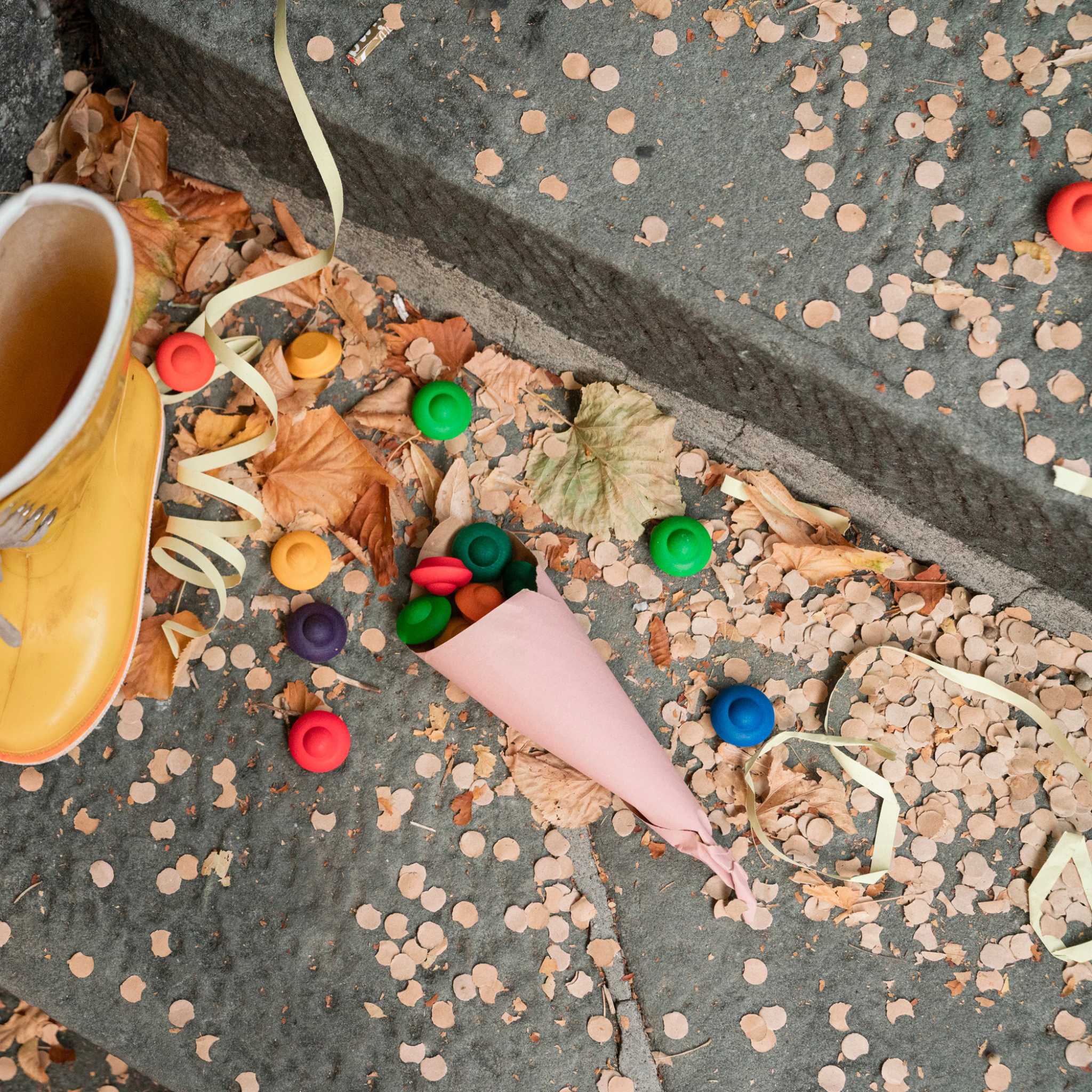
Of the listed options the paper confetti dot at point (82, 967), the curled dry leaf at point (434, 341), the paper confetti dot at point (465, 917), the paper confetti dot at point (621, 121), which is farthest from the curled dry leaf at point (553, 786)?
the paper confetti dot at point (621, 121)

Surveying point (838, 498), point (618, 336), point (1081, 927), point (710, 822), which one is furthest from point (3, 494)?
point (1081, 927)

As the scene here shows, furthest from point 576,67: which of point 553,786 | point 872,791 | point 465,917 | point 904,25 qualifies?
point 465,917

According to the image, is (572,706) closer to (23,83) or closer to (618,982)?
(618,982)

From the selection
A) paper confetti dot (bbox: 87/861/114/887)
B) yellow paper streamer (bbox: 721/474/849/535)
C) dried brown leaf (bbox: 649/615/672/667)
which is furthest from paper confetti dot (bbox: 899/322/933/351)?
paper confetti dot (bbox: 87/861/114/887)

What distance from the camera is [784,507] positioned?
2025 millimetres

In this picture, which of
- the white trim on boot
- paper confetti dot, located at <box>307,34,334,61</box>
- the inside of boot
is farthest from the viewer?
paper confetti dot, located at <box>307,34,334,61</box>

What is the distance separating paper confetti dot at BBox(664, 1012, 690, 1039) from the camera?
192 centimetres

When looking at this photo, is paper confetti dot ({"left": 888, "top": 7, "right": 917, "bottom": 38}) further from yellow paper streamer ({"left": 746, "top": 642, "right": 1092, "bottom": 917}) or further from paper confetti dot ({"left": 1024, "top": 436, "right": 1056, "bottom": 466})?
yellow paper streamer ({"left": 746, "top": 642, "right": 1092, "bottom": 917})

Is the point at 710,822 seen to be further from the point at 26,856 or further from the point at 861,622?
the point at 26,856

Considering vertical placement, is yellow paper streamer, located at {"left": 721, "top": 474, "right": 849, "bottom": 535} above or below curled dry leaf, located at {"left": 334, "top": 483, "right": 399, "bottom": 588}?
below

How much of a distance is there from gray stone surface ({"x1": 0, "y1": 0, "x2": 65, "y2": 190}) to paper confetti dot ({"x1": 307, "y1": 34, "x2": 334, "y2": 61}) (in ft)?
1.96

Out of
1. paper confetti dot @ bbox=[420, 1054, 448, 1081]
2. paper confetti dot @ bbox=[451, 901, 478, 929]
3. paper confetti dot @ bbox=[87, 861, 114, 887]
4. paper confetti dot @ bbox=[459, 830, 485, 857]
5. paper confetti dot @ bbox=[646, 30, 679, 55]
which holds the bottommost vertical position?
paper confetti dot @ bbox=[420, 1054, 448, 1081]

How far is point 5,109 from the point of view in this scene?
1.92 m

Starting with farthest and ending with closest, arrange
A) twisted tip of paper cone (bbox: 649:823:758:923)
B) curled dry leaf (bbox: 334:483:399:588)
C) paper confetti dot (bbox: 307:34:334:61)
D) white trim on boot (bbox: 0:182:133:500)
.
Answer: curled dry leaf (bbox: 334:483:399:588) → twisted tip of paper cone (bbox: 649:823:758:923) → paper confetti dot (bbox: 307:34:334:61) → white trim on boot (bbox: 0:182:133:500)
